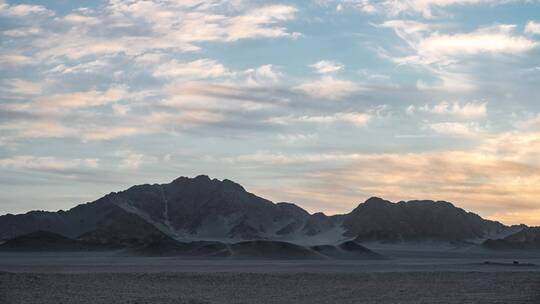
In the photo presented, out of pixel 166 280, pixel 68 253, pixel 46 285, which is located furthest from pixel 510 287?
pixel 68 253

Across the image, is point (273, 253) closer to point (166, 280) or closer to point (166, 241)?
point (166, 241)

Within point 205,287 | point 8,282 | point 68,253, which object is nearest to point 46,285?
point 8,282

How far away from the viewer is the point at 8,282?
2227 inches

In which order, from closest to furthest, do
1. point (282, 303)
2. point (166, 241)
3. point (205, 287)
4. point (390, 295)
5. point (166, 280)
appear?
1. point (282, 303)
2. point (390, 295)
3. point (205, 287)
4. point (166, 280)
5. point (166, 241)

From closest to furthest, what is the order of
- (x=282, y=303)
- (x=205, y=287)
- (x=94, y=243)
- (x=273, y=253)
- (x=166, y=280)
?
(x=282, y=303) < (x=205, y=287) < (x=166, y=280) < (x=273, y=253) < (x=94, y=243)

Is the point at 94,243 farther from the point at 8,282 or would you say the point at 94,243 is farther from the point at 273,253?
the point at 8,282

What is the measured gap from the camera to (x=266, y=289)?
58406 mm

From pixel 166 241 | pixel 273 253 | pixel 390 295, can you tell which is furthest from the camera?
pixel 166 241

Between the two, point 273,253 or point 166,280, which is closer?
point 166,280

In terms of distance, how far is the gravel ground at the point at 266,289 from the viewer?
1954 inches

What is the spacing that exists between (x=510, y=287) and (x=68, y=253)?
122m

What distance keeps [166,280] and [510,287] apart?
86.4 feet

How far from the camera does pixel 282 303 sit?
48219 mm

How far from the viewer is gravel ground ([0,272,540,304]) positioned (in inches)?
1954
